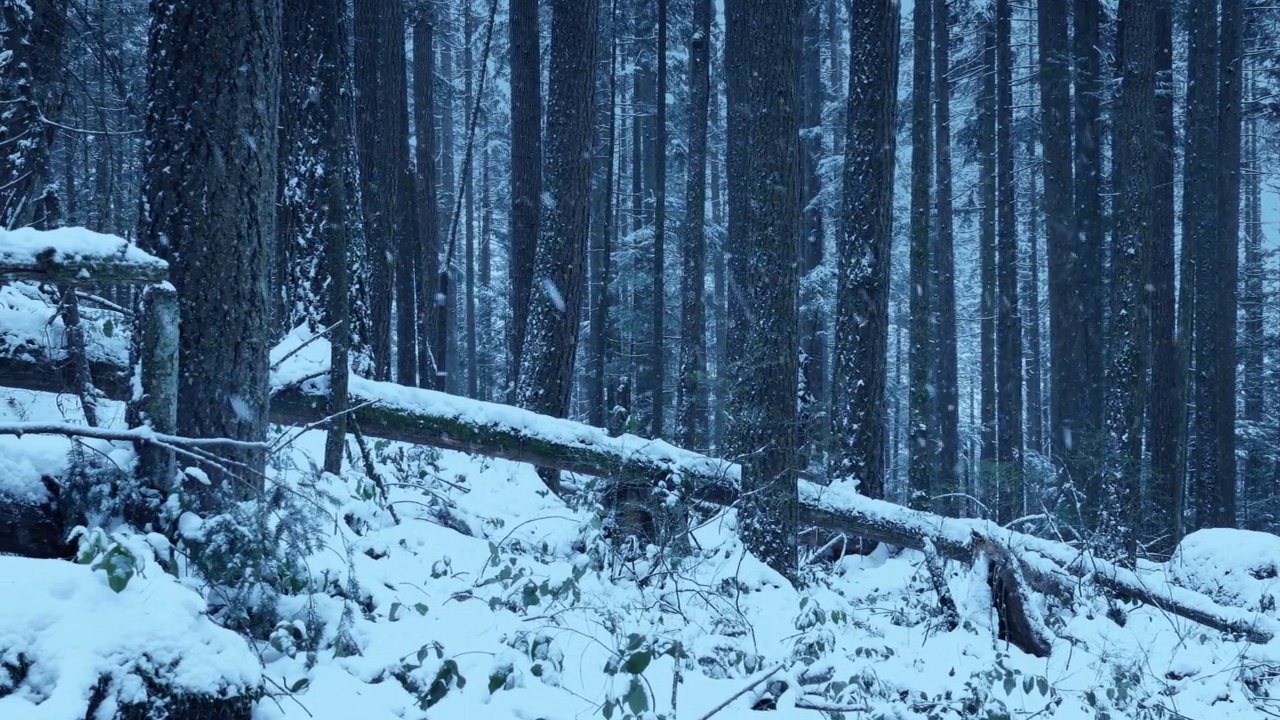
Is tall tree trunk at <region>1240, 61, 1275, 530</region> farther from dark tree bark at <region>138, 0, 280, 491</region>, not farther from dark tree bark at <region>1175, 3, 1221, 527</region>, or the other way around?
dark tree bark at <region>138, 0, 280, 491</region>

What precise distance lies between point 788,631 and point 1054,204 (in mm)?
13003

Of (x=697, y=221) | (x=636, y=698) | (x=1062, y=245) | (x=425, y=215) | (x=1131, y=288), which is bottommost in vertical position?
(x=636, y=698)

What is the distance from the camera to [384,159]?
41.0 feet

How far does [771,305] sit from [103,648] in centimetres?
545

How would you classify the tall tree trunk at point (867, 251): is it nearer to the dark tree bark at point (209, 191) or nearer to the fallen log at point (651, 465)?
the fallen log at point (651, 465)

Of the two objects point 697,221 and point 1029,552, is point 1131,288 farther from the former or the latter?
point 697,221

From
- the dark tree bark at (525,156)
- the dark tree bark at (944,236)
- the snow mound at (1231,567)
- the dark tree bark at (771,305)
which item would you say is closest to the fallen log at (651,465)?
the dark tree bark at (771,305)

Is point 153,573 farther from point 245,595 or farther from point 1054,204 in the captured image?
point 1054,204

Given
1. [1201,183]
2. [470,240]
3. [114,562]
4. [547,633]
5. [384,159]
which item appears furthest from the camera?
[470,240]

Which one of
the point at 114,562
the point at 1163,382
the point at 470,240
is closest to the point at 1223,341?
the point at 1163,382

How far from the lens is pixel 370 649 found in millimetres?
4188

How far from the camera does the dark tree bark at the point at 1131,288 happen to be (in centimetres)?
1093

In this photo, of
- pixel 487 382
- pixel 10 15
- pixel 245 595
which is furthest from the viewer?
pixel 487 382

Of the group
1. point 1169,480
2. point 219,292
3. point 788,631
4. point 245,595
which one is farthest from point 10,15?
point 1169,480
